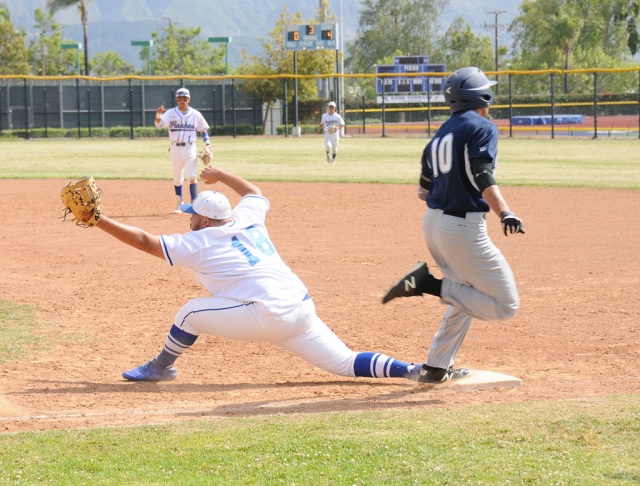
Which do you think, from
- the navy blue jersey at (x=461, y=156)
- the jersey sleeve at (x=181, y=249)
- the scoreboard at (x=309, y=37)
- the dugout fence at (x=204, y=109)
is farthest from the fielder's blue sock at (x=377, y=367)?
the scoreboard at (x=309, y=37)

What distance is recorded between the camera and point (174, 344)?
18.7 ft

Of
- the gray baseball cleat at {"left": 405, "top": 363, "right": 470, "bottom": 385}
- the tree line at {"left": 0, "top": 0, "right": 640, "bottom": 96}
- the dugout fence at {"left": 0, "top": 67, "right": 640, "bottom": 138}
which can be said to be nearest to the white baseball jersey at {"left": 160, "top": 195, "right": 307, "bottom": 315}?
the gray baseball cleat at {"left": 405, "top": 363, "right": 470, "bottom": 385}

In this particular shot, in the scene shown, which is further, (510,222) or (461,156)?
(461,156)

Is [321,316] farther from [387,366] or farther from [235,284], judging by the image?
[235,284]

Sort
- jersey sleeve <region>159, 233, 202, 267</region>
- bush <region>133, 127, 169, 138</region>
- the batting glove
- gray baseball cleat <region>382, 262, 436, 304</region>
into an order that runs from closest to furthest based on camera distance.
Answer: the batting glove, jersey sleeve <region>159, 233, 202, 267</region>, gray baseball cleat <region>382, 262, 436, 304</region>, bush <region>133, 127, 169, 138</region>

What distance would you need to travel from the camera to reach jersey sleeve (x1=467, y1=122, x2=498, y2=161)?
4.95 meters

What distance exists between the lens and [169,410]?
5.20 meters

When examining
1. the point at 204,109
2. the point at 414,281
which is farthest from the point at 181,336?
the point at 204,109

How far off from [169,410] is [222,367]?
122 centimetres

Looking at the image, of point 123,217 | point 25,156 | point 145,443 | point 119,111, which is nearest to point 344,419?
point 145,443

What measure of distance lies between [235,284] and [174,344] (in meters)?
0.64

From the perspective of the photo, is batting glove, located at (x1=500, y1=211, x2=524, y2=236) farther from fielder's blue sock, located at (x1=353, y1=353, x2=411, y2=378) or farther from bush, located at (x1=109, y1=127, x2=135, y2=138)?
bush, located at (x1=109, y1=127, x2=135, y2=138)

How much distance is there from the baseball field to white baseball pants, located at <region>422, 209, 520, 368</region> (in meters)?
0.58

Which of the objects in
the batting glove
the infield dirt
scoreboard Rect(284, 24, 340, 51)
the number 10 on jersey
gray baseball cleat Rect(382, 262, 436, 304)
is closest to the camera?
the batting glove
